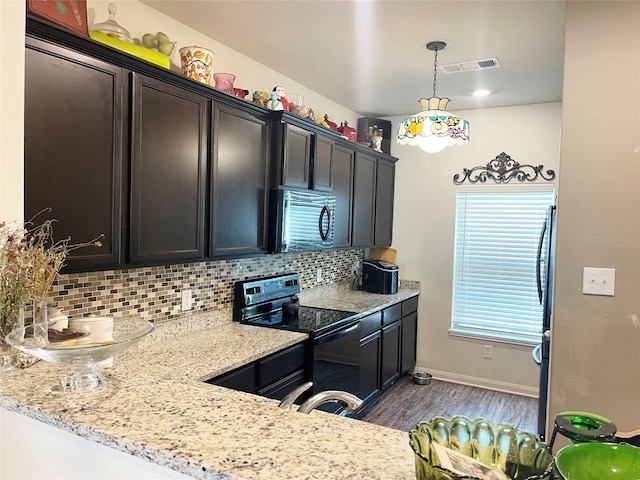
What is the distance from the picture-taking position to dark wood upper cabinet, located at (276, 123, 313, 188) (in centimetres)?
308

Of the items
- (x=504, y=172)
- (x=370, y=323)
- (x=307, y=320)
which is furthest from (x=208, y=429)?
(x=504, y=172)

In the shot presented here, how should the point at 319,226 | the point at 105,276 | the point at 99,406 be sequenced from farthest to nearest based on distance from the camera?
the point at 319,226
the point at 105,276
the point at 99,406

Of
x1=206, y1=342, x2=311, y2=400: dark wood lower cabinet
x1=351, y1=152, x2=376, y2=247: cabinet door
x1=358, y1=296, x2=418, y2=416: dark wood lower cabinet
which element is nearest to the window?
x1=358, y1=296, x2=418, y2=416: dark wood lower cabinet

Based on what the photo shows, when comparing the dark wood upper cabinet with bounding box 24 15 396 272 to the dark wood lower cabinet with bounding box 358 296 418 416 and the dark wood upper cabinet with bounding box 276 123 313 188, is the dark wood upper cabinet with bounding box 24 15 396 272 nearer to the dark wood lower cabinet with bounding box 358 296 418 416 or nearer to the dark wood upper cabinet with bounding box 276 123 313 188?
the dark wood upper cabinet with bounding box 276 123 313 188

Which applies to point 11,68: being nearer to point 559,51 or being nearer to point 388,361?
point 559,51

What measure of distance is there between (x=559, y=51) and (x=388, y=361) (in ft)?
9.04

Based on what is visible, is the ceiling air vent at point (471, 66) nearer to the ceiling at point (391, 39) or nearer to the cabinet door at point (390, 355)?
the ceiling at point (391, 39)

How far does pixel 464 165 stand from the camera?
465 cm

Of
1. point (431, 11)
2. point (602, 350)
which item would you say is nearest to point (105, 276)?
point (431, 11)

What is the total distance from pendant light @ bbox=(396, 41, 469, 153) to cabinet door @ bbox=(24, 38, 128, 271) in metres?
1.73

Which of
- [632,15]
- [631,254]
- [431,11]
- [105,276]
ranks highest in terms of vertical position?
[431,11]

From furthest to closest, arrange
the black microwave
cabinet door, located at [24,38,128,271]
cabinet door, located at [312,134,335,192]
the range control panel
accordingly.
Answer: cabinet door, located at [312,134,335,192], the range control panel, the black microwave, cabinet door, located at [24,38,128,271]

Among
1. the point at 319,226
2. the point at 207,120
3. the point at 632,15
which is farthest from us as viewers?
the point at 319,226

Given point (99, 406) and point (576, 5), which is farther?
point (576, 5)
